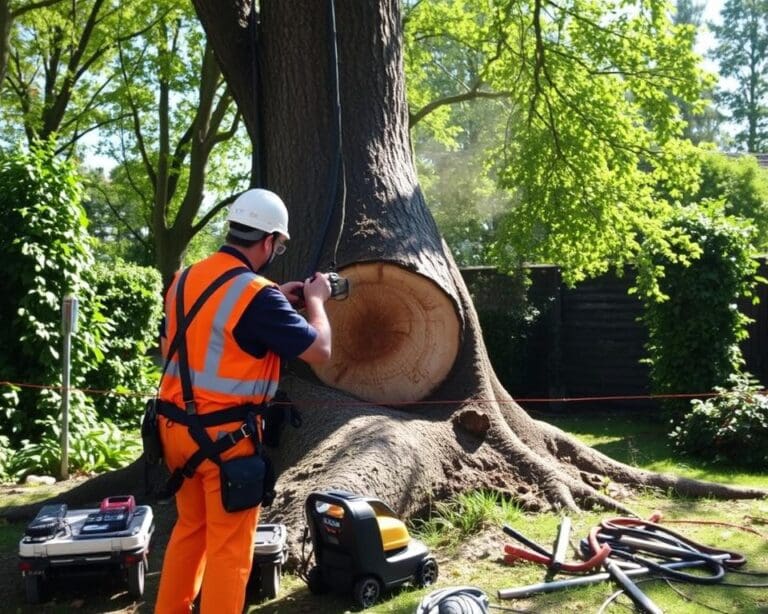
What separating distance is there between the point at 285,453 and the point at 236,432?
8.30 ft

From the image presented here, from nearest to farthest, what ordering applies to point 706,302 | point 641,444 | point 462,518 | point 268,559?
point 268,559, point 462,518, point 641,444, point 706,302

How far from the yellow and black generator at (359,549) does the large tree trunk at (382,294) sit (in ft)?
3.40

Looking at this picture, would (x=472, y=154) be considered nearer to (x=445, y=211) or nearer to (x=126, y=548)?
(x=445, y=211)

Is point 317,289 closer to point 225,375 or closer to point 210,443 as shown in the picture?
point 225,375

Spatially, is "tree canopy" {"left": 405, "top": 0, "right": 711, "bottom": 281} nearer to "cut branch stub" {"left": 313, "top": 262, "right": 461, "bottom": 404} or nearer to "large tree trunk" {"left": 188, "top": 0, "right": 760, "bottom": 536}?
"large tree trunk" {"left": 188, "top": 0, "right": 760, "bottom": 536}

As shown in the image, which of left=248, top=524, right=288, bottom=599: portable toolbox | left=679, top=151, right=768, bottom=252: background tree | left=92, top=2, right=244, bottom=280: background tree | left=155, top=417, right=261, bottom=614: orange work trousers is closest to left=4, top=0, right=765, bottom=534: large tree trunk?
left=248, top=524, right=288, bottom=599: portable toolbox

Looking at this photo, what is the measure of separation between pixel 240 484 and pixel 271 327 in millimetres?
668

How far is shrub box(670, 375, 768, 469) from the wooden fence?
3.31 metres

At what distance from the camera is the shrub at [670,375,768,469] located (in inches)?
361

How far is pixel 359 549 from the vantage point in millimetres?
4598

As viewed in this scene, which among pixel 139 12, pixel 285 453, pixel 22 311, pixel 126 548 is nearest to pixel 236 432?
pixel 126 548

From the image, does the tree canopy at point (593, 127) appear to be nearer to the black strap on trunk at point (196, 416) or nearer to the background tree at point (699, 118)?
the black strap on trunk at point (196, 416)

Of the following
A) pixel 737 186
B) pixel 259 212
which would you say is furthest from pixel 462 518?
pixel 737 186

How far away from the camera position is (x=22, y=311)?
912cm
